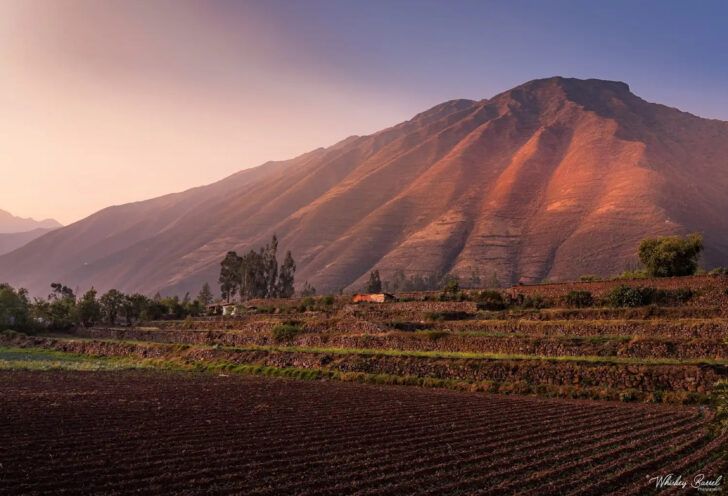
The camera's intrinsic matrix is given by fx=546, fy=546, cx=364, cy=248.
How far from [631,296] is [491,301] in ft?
53.5

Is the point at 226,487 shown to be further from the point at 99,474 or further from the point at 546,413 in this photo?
the point at 546,413

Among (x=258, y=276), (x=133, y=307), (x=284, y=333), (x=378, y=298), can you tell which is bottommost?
(x=284, y=333)

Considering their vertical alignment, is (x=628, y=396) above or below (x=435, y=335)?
below

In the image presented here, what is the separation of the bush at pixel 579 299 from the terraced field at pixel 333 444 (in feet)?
105

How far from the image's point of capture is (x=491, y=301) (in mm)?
65562

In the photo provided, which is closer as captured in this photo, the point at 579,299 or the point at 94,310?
the point at 579,299

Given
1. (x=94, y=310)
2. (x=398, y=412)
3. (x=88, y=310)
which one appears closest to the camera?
(x=398, y=412)

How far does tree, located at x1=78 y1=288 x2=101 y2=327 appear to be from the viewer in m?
97.8

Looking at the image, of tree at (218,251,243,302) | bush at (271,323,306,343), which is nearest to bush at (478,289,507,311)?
bush at (271,323,306,343)

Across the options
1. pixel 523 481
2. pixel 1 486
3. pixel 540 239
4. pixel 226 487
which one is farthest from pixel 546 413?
pixel 540 239

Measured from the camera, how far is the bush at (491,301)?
6359cm

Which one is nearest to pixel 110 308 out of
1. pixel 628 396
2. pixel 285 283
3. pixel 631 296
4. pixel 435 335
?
pixel 285 283

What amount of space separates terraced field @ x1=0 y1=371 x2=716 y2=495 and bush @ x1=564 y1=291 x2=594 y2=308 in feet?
105

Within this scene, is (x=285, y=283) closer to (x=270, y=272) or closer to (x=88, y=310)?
(x=270, y=272)
